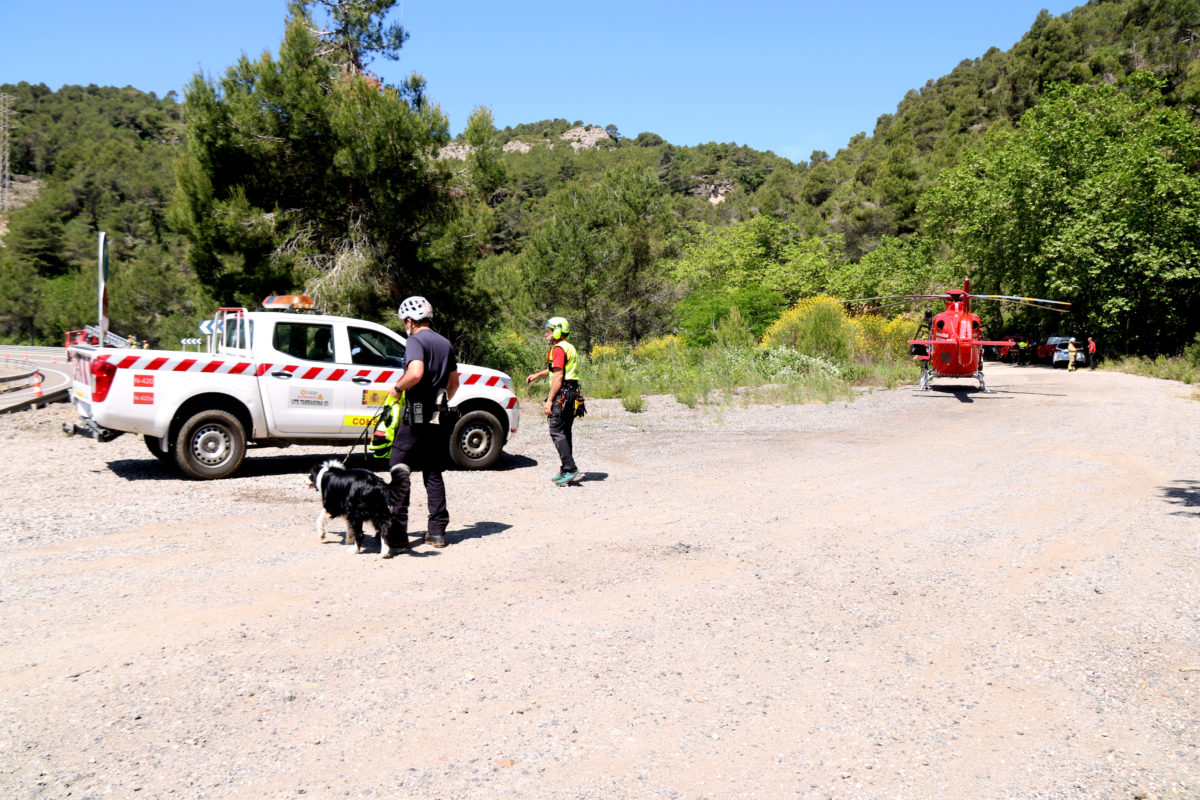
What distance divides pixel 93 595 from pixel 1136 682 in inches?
255

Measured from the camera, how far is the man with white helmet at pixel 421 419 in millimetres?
6844

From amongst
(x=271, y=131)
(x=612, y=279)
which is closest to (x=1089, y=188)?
(x=612, y=279)

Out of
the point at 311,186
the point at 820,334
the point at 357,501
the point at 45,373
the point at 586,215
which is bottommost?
the point at 45,373

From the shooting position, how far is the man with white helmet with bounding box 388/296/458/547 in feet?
22.5

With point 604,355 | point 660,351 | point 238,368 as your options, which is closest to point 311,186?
point 604,355

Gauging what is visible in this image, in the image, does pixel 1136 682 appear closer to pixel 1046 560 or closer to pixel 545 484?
pixel 1046 560

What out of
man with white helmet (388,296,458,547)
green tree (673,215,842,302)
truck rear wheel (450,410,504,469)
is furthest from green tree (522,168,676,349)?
man with white helmet (388,296,458,547)

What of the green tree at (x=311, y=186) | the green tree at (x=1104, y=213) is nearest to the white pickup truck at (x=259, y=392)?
the green tree at (x=311, y=186)

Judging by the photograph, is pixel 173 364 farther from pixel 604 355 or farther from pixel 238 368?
pixel 604 355

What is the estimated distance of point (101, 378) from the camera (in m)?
9.27

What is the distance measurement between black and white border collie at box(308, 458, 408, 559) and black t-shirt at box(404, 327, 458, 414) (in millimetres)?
765

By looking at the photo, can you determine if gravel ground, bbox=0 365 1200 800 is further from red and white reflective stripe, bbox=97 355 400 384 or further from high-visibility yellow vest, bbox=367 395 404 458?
red and white reflective stripe, bbox=97 355 400 384

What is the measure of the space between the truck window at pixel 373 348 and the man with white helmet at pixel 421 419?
389 cm

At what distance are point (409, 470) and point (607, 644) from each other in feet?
8.85
